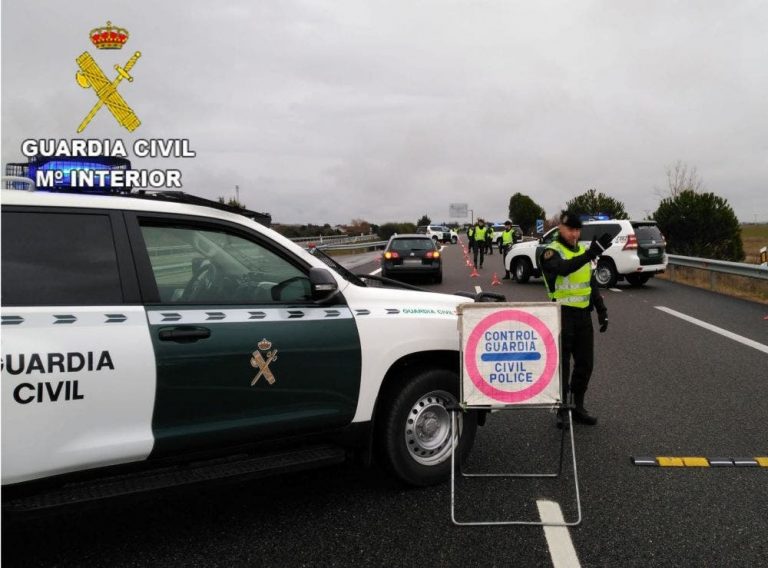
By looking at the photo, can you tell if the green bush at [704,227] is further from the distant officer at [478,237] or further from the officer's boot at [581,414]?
the officer's boot at [581,414]

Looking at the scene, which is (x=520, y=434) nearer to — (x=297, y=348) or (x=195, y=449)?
(x=297, y=348)

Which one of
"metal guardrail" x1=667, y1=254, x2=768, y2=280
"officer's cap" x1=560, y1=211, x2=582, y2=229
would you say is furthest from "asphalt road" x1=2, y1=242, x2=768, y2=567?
"metal guardrail" x1=667, y1=254, x2=768, y2=280

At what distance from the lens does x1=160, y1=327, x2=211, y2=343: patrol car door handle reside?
3.15 meters

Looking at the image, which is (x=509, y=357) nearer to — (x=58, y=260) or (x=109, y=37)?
(x=58, y=260)

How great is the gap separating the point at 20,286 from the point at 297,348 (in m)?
1.41

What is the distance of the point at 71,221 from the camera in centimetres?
312

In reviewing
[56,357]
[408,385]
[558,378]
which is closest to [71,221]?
[56,357]

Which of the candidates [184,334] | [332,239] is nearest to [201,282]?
[184,334]

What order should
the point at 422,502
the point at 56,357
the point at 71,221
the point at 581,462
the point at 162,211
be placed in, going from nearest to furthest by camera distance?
the point at 56,357
the point at 71,221
the point at 162,211
the point at 422,502
the point at 581,462

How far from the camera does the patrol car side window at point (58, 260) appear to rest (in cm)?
292

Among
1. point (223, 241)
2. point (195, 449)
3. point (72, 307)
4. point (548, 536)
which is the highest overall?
point (223, 241)

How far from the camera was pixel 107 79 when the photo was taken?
15.7m

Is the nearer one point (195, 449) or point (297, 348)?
point (195, 449)

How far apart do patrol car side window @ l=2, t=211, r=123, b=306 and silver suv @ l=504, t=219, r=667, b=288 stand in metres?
13.9
